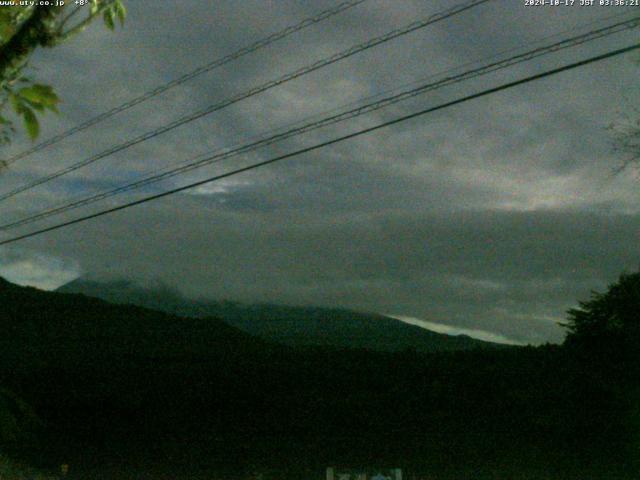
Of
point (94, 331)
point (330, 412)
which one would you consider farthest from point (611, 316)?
point (94, 331)

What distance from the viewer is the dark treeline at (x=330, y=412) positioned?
45.6 feet

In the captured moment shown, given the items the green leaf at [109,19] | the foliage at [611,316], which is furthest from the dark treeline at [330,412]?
the green leaf at [109,19]

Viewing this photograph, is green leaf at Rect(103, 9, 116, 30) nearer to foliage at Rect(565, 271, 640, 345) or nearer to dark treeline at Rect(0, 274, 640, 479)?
dark treeline at Rect(0, 274, 640, 479)

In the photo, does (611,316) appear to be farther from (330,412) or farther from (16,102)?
(16,102)

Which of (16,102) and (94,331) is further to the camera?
(94,331)

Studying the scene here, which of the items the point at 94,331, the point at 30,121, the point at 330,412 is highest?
the point at 94,331

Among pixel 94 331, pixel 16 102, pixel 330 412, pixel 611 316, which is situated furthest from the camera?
pixel 94 331

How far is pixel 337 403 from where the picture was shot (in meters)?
15.6

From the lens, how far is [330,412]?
1549cm

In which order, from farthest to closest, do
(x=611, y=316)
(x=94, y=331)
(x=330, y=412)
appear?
(x=94, y=331) < (x=611, y=316) < (x=330, y=412)

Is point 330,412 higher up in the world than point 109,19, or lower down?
lower down

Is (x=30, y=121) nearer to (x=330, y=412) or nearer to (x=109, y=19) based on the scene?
(x=109, y=19)

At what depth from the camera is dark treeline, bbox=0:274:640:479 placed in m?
13.9

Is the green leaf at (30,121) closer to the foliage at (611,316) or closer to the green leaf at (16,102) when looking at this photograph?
the green leaf at (16,102)
